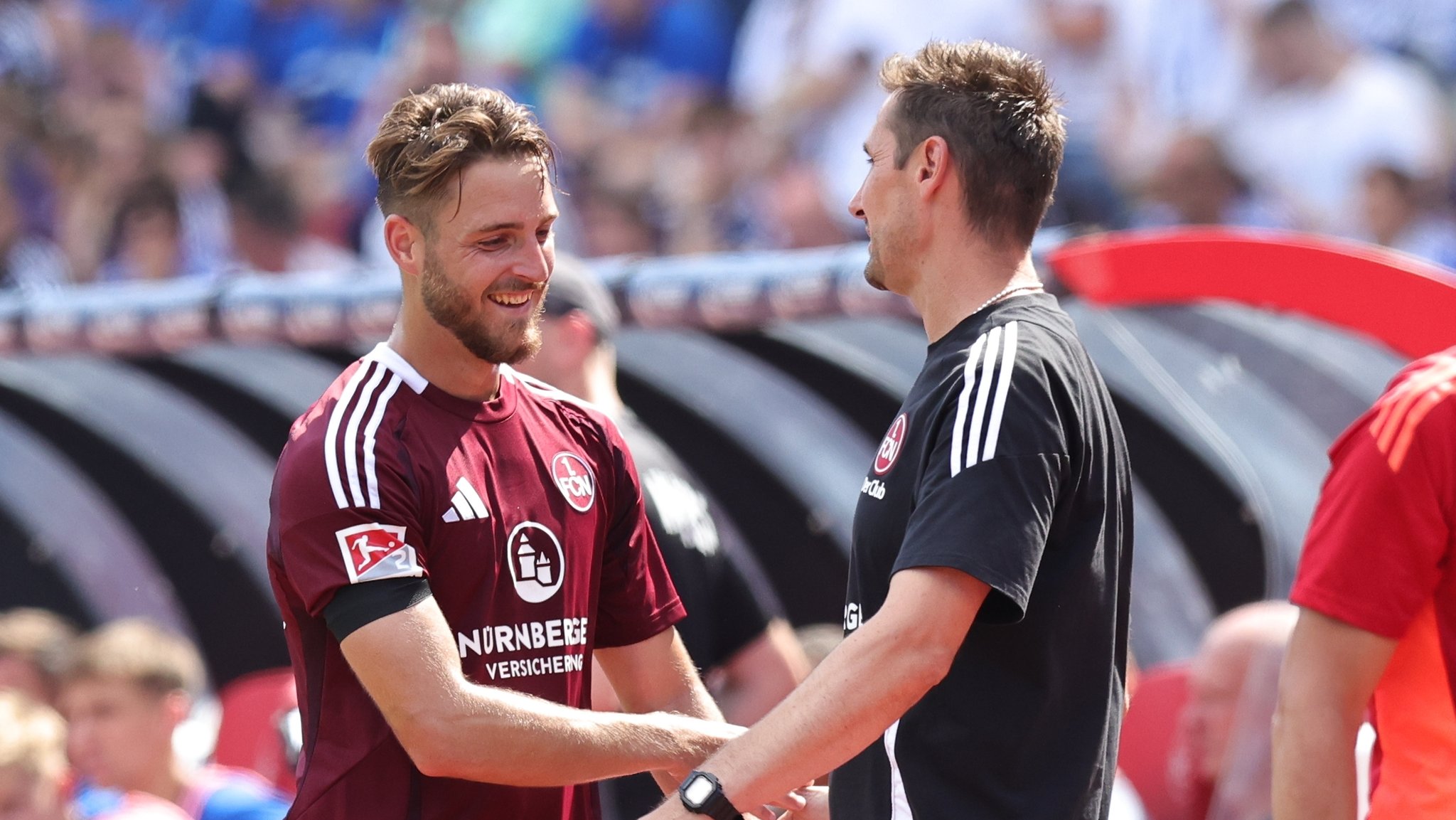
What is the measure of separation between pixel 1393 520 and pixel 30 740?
401cm

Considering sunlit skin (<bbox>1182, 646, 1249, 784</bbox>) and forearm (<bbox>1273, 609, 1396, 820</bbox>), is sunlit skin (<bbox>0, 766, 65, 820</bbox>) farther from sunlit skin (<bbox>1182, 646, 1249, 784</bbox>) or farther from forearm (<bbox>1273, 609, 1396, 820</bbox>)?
forearm (<bbox>1273, 609, 1396, 820</bbox>)

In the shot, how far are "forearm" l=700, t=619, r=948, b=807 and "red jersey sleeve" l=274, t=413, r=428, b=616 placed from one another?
A: 567mm

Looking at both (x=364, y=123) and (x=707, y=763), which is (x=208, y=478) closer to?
(x=364, y=123)

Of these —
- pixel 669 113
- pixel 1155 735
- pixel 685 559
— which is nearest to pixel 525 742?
pixel 685 559

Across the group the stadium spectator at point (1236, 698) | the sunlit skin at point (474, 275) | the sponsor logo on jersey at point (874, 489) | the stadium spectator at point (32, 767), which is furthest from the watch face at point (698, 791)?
the stadium spectator at point (32, 767)

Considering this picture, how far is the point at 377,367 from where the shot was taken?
2.79 meters

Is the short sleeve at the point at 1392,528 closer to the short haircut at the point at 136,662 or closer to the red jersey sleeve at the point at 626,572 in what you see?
the red jersey sleeve at the point at 626,572

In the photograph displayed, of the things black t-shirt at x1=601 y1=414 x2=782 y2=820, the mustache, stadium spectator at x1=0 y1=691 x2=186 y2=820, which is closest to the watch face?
the mustache

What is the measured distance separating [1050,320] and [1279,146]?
5132 mm

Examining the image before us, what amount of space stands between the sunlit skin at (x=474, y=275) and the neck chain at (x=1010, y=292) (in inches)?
28.2

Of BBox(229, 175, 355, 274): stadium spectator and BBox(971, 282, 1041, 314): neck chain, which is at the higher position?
BBox(971, 282, 1041, 314): neck chain

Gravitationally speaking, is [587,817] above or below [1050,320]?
below

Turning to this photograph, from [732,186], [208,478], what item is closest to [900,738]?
[208,478]

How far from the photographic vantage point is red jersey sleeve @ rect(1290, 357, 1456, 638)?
7.63 ft
